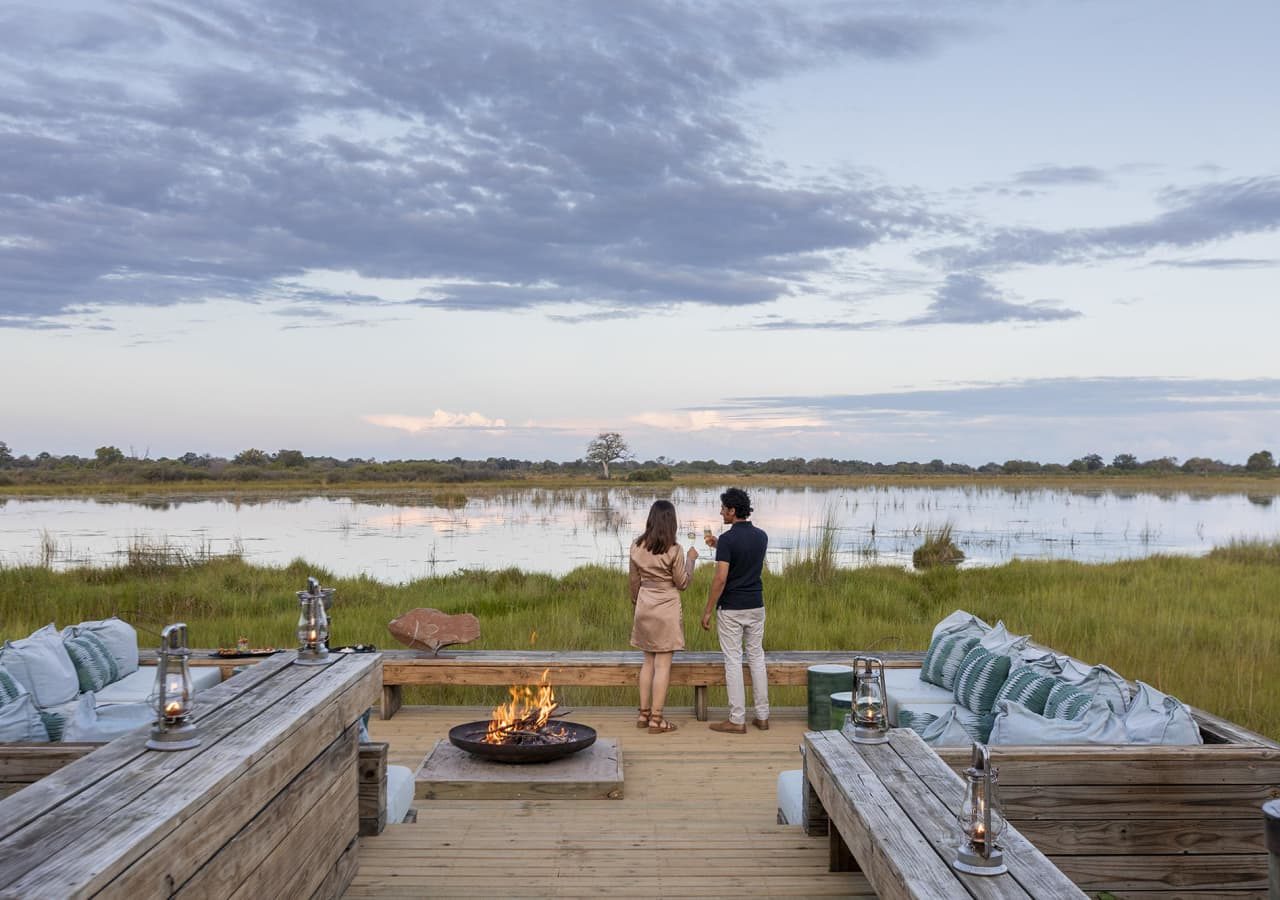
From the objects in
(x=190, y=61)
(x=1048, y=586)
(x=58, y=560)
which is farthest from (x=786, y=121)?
(x=58, y=560)

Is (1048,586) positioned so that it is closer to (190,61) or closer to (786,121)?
(786,121)

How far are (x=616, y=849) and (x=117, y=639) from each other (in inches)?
193

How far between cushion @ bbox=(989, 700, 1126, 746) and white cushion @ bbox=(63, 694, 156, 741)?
3.81 m

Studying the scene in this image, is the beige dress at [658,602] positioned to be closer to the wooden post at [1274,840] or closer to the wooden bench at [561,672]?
the wooden bench at [561,672]

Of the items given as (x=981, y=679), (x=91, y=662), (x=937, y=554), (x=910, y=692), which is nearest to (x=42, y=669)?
(x=91, y=662)

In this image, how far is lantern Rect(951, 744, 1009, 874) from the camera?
260 centimetres

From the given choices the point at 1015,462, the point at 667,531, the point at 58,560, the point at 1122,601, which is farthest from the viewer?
the point at 1015,462

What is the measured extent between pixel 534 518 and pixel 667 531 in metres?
25.5

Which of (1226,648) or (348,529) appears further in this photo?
(348,529)

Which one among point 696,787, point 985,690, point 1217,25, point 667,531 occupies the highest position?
point 1217,25

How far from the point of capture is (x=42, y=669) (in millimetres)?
6488

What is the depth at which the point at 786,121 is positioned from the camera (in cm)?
1592

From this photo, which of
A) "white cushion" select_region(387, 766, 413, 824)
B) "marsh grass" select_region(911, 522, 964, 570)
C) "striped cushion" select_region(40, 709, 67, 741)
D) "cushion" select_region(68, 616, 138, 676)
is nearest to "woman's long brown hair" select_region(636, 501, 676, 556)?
"white cushion" select_region(387, 766, 413, 824)

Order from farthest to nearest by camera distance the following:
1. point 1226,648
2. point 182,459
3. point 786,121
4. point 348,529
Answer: point 182,459, point 348,529, point 786,121, point 1226,648
